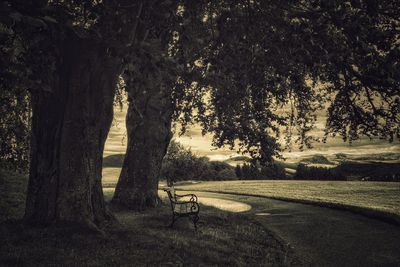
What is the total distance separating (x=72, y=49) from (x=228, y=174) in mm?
36492

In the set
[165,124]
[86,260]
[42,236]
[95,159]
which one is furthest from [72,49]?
[165,124]

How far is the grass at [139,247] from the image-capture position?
799cm

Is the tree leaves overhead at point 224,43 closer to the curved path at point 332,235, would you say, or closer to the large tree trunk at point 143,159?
the large tree trunk at point 143,159

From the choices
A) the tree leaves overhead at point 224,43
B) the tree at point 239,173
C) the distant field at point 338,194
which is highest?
the tree leaves overhead at point 224,43

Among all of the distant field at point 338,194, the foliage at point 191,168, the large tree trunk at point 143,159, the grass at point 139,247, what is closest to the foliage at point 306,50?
the large tree trunk at point 143,159

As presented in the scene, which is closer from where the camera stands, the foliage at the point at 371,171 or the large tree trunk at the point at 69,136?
the large tree trunk at the point at 69,136

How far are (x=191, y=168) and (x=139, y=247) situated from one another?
37.0 meters

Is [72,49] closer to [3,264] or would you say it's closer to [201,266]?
[3,264]

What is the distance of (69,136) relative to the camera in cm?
1014

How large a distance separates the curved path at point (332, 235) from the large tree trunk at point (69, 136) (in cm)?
571

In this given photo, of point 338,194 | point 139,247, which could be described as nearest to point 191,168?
point 338,194

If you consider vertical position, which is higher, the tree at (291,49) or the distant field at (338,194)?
the tree at (291,49)

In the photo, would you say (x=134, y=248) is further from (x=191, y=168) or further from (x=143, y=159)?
(x=191, y=168)

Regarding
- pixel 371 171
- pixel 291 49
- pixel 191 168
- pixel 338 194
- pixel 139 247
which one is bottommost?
pixel 139 247
